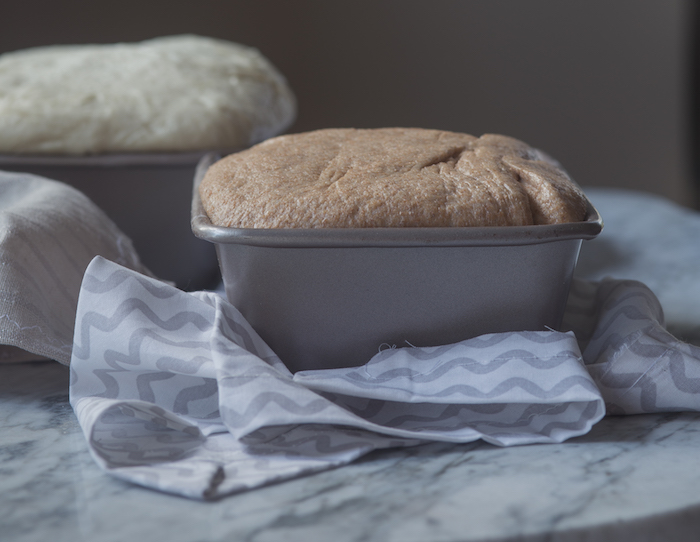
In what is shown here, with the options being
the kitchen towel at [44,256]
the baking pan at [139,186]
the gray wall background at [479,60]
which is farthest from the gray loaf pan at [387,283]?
the gray wall background at [479,60]

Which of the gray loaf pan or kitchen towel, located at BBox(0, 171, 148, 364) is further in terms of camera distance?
kitchen towel, located at BBox(0, 171, 148, 364)

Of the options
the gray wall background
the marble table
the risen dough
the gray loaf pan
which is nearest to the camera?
the marble table

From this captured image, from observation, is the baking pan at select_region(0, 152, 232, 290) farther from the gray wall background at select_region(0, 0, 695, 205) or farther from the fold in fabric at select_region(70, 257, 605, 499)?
the gray wall background at select_region(0, 0, 695, 205)

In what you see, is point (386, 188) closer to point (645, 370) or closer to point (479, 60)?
point (645, 370)

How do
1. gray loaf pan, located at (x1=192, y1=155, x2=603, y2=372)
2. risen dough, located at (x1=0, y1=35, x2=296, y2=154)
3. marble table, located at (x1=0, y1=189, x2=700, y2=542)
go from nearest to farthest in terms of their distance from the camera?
marble table, located at (x1=0, y1=189, x2=700, y2=542) < gray loaf pan, located at (x1=192, y1=155, x2=603, y2=372) < risen dough, located at (x1=0, y1=35, x2=296, y2=154)

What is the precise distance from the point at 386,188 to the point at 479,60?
2707mm

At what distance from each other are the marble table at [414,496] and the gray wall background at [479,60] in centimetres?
217

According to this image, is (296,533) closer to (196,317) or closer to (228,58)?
(196,317)

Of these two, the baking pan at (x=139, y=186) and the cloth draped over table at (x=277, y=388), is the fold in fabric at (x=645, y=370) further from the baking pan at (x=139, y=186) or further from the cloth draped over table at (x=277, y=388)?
the baking pan at (x=139, y=186)

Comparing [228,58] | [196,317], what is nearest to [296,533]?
[196,317]

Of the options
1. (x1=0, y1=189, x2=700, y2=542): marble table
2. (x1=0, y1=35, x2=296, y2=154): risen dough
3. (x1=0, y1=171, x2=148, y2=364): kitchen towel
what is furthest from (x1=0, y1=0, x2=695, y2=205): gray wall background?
(x1=0, y1=189, x2=700, y2=542): marble table

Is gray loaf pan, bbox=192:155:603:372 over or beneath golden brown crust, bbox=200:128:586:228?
beneath

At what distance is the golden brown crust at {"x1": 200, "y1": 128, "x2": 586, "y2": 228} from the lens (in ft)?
1.68

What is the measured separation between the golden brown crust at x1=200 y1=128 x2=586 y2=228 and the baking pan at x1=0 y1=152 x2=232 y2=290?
222 millimetres
